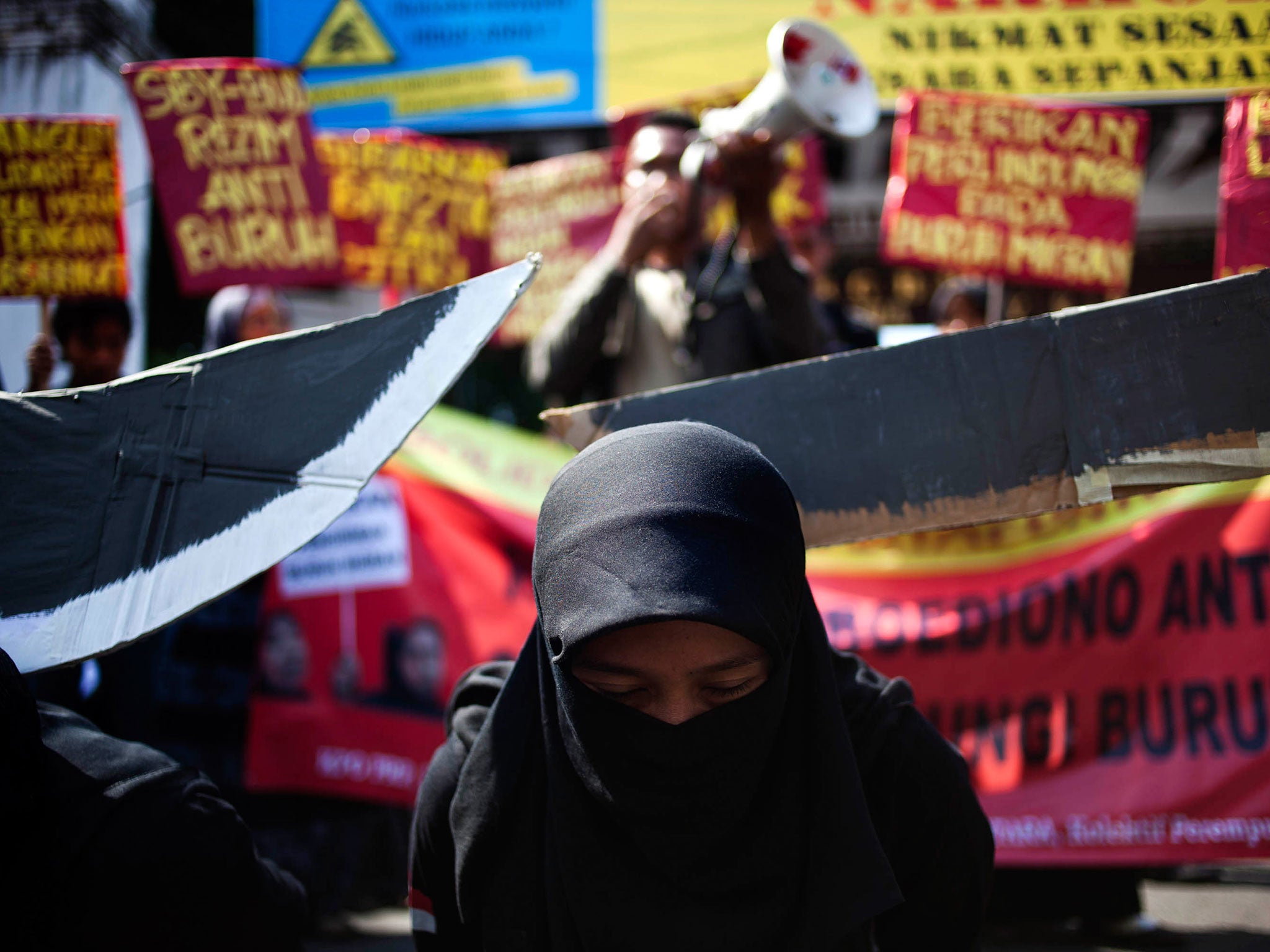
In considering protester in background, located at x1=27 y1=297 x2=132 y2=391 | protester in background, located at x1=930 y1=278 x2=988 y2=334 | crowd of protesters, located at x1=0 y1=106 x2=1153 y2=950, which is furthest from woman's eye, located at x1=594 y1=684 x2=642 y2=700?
protester in background, located at x1=930 y1=278 x2=988 y2=334

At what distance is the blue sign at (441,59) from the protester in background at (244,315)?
312cm

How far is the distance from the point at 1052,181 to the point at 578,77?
11.5 ft

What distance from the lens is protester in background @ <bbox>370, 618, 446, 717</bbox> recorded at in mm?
3736

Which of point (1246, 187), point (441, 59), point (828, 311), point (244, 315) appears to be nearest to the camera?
point (1246, 187)

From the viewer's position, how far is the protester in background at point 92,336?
3244 mm

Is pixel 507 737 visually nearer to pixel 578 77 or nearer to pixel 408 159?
pixel 408 159

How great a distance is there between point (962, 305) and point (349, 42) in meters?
4.54

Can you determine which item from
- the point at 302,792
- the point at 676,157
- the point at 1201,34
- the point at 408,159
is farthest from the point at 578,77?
the point at 302,792

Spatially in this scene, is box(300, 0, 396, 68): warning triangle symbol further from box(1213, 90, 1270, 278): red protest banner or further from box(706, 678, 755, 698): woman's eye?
box(706, 678, 755, 698): woman's eye

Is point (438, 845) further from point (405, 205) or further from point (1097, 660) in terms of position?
point (405, 205)

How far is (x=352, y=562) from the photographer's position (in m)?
3.89

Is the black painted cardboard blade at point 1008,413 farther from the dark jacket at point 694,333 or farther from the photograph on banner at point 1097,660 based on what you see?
the photograph on banner at point 1097,660

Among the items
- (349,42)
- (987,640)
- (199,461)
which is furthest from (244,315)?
(349,42)

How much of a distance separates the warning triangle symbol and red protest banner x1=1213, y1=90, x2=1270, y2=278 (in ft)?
18.8
